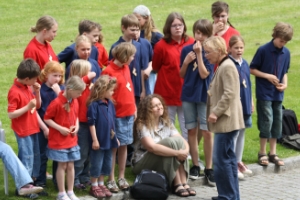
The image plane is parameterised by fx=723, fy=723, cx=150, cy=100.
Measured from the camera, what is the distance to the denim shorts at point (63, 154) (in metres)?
8.43

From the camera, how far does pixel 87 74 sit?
8.95 m

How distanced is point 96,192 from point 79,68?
1.53 m

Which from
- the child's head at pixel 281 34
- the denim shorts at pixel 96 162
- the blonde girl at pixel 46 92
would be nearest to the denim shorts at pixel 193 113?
the denim shorts at pixel 96 162

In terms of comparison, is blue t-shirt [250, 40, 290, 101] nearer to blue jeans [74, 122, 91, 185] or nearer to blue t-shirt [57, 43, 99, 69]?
blue t-shirt [57, 43, 99, 69]

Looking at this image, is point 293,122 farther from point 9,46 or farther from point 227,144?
point 9,46

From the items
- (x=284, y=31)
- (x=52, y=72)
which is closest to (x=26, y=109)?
(x=52, y=72)

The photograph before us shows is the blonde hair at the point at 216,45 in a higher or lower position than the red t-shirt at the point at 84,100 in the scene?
higher

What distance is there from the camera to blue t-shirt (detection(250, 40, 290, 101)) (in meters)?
10.4

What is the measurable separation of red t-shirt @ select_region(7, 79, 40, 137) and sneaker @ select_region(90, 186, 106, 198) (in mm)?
1009

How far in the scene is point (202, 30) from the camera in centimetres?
963

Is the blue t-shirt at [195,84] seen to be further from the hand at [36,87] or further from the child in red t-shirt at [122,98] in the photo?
the hand at [36,87]

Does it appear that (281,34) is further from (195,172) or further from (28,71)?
(28,71)

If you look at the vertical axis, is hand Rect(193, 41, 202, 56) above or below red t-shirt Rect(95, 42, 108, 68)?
above

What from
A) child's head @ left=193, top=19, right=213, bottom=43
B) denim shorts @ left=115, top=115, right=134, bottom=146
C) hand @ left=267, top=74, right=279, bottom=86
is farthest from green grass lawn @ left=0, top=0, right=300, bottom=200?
denim shorts @ left=115, top=115, right=134, bottom=146
